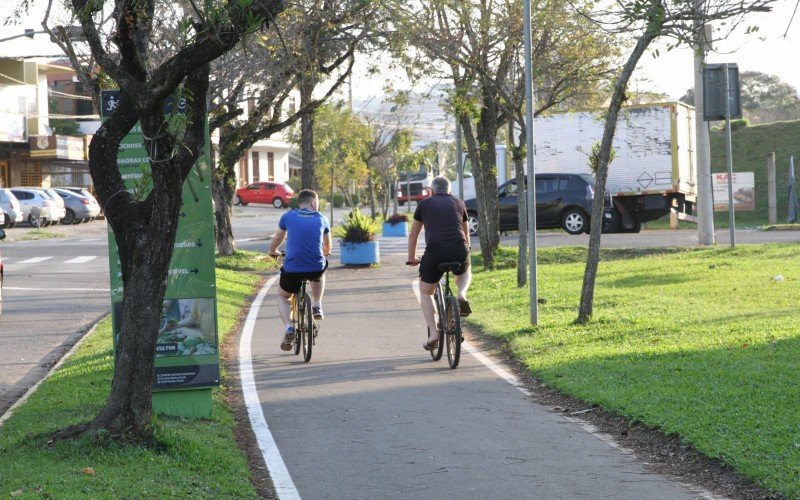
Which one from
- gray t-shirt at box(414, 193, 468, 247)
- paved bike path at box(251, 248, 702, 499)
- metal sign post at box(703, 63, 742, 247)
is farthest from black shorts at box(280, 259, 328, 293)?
metal sign post at box(703, 63, 742, 247)

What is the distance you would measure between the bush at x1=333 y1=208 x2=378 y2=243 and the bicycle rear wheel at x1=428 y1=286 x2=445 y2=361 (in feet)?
43.2

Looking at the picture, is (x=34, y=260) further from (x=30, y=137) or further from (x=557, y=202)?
(x=30, y=137)

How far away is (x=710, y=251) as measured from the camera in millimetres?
23094

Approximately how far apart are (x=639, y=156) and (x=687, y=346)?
21749 mm

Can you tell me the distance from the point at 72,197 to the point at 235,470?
4649cm

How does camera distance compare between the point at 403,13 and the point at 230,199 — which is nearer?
the point at 403,13

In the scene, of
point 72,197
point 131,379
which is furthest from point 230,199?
point 72,197

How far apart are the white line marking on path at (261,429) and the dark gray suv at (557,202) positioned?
18.8 metres

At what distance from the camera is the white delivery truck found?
31797 mm

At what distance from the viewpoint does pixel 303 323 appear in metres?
11.7

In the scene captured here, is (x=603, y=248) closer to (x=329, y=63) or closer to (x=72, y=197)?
(x=329, y=63)

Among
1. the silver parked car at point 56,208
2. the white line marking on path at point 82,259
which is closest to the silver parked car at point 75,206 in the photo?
the silver parked car at point 56,208

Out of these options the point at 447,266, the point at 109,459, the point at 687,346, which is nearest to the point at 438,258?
the point at 447,266

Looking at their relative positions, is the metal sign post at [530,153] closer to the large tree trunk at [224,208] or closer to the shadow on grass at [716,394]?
the shadow on grass at [716,394]
